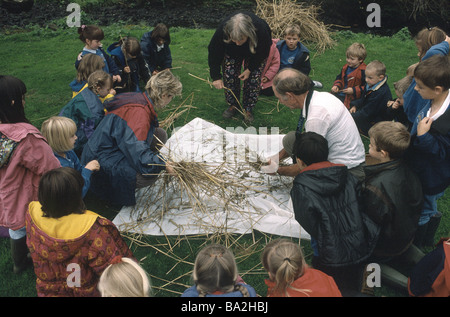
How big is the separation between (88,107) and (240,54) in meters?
2.15

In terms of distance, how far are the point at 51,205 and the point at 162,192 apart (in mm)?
1746

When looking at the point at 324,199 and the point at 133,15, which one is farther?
the point at 133,15

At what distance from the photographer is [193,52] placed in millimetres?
8414

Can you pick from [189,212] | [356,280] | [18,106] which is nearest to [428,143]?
[356,280]

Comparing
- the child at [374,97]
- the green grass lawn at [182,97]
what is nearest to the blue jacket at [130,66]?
the green grass lawn at [182,97]

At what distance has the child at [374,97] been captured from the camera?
483cm

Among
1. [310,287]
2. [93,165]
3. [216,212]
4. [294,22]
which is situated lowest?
[216,212]

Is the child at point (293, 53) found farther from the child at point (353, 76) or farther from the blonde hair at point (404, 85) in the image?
the blonde hair at point (404, 85)

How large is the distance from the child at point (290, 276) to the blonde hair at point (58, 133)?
1.96 metres

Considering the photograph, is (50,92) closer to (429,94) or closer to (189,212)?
(189,212)

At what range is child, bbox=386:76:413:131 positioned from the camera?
4.38 metres

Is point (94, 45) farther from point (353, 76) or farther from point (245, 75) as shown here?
point (353, 76)

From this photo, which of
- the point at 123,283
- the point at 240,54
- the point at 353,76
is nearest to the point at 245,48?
the point at 240,54

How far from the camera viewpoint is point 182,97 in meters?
6.54
